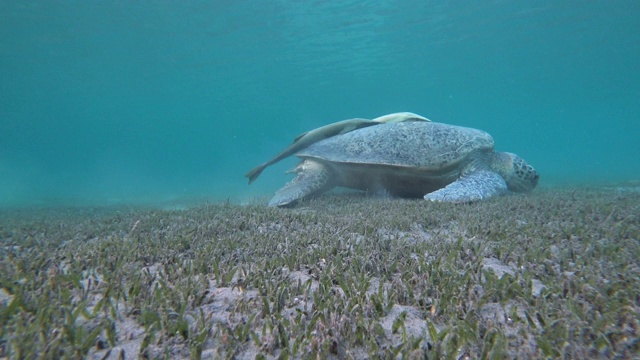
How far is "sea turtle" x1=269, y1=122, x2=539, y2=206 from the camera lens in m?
6.31

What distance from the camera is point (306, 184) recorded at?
22.9 ft

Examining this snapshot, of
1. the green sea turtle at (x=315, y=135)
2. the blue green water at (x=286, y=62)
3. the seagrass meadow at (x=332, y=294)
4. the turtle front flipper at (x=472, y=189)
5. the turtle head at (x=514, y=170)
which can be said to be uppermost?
the blue green water at (x=286, y=62)

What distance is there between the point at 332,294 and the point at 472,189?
15.0 feet

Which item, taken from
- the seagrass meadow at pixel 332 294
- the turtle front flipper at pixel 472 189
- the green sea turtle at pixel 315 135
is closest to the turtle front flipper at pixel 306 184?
the green sea turtle at pixel 315 135

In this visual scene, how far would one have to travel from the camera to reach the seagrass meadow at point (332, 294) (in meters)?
1.66

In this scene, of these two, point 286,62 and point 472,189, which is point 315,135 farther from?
point 286,62

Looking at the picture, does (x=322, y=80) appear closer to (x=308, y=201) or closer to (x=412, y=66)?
(x=412, y=66)

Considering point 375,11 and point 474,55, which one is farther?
point 474,55

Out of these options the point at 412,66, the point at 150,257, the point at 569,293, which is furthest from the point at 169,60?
the point at 569,293

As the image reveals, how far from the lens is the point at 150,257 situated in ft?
9.73

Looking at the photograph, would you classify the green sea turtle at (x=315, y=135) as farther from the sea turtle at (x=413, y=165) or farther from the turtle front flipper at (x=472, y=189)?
the turtle front flipper at (x=472, y=189)

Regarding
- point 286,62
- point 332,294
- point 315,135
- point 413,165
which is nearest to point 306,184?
point 315,135

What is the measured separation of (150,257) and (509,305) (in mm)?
2988

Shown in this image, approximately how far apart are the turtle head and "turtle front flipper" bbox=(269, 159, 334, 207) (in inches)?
151
